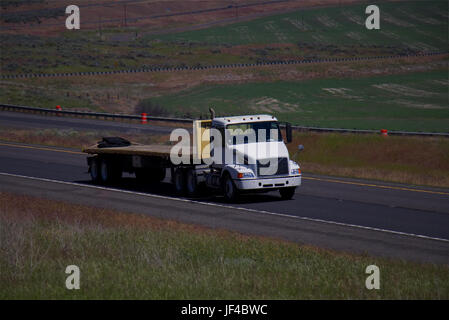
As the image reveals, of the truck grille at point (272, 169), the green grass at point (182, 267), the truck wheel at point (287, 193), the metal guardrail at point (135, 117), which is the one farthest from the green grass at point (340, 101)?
the green grass at point (182, 267)

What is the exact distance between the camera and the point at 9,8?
6275 inches

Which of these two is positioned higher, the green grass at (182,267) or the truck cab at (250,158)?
the truck cab at (250,158)

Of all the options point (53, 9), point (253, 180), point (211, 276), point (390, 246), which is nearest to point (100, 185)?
point (253, 180)

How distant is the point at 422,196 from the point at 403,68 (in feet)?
223

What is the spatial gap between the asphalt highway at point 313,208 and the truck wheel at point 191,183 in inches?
16.3

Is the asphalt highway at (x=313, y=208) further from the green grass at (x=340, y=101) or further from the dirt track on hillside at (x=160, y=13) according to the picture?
the dirt track on hillside at (x=160, y=13)

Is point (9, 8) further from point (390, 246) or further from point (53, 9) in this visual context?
point (390, 246)

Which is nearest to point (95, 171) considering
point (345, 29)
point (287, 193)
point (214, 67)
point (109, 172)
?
point (109, 172)

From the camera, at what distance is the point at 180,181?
2562cm

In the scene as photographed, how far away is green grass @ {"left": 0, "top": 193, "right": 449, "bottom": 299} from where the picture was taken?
1110cm

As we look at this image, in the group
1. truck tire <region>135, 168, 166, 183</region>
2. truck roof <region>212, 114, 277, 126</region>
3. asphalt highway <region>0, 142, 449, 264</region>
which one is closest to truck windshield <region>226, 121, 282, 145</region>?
truck roof <region>212, 114, 277, 126</region>

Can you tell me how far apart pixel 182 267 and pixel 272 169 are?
1060cm

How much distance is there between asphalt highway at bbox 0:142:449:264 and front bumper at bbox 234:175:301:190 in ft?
2.13

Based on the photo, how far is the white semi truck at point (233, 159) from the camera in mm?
23125
